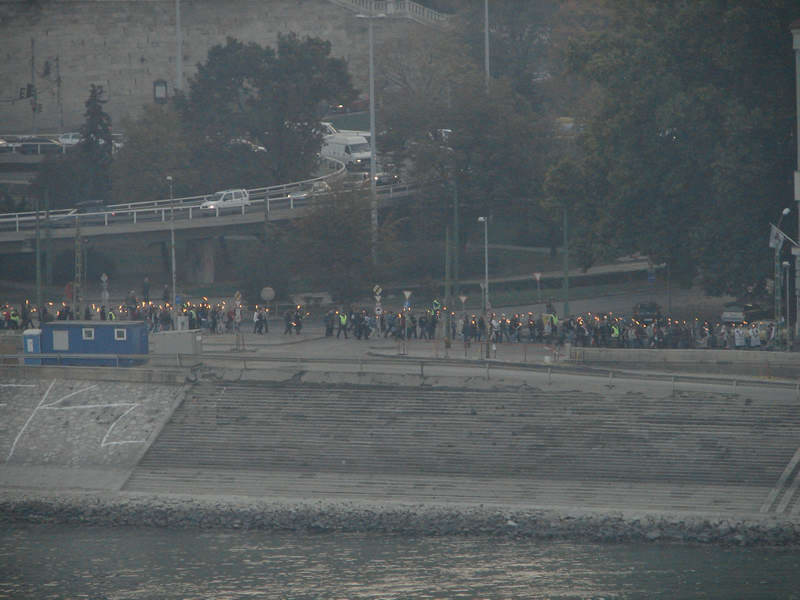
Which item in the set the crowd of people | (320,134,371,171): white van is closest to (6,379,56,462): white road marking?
the crowd of people

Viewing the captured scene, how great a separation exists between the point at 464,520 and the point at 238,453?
6979 millimetres

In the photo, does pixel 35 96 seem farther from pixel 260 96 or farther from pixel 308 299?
pixel 308 299

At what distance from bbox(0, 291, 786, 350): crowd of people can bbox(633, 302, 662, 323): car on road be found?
31cm

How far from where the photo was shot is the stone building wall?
9212 centimetres

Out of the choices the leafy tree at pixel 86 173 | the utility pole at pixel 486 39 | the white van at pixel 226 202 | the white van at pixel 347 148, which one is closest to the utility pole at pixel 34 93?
the leafy tree at pixel 86 173

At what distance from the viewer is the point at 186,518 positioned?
33188 mm

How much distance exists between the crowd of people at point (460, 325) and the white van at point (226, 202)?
25.0ft

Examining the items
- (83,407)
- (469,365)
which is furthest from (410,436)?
(83,407)

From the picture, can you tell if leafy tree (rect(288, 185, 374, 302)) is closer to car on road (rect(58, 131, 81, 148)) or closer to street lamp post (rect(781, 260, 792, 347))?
street lamp post (rect(781, 260, 792, 347))

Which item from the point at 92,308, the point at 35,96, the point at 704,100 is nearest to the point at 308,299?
the point at 92,308

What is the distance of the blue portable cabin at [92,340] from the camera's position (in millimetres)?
42250

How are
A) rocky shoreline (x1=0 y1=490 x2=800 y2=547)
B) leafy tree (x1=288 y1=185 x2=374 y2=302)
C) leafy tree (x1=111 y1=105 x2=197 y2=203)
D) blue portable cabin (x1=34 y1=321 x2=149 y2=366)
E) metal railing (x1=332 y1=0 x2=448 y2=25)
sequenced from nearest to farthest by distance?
rocky shoreline (x1=0 y1=490 x2=800 y2=547) < blue portable cabin (x1=34 y1=321 x2=149 y2=366) < leafy tree (x1=288 y1=185 x2=374 y2=302) < leafy tree (x1=111 y1=105 x2=197 y2=203) < metal railing (x1=332 y1=0 x2=448 y2=25)

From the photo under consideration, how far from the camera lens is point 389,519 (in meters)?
32.3

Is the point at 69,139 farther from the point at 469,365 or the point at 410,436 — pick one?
the point at 410,436
